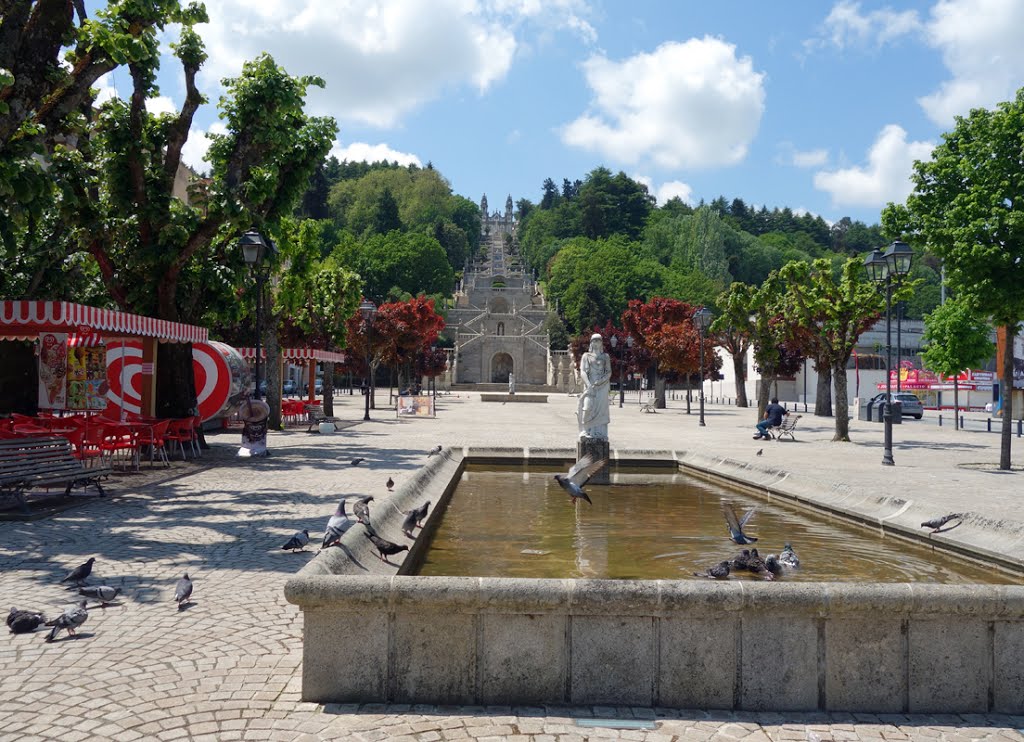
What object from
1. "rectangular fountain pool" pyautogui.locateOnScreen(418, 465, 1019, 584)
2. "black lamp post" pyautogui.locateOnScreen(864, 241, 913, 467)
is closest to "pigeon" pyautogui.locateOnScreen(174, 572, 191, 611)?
"rectangular fountain pool" pyautogui.locateOnScreen(418, 465, 1019, 584)

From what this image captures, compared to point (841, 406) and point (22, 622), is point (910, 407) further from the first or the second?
point (22, 622)

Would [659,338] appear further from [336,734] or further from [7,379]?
[336,734]

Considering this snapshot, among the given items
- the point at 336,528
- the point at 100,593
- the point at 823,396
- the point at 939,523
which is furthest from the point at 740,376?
the point at 100,593

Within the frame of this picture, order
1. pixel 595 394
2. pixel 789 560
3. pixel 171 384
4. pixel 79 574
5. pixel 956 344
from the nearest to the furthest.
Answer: pixel 79 574 → pixel 789 560 → pixel 595 394 → pixel 171 384 → pixel 956 344

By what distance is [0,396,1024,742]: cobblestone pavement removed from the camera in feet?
12.6

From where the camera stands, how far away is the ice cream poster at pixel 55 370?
18.7 m

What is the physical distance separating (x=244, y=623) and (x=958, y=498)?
9.98m

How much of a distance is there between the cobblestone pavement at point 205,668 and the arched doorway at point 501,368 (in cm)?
7877

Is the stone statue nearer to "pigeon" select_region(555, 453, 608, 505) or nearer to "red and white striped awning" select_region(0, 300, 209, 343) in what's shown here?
"pigeon" select_region(555, 453, 608, 505)

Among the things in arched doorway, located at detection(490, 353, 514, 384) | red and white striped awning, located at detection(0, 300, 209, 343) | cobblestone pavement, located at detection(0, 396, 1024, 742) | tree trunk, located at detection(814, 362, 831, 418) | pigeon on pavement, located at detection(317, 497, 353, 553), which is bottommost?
cobblestone pavement, located at detection(0, 396, 1024, 742)

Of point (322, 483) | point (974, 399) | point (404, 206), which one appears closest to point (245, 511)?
point (322, 483)

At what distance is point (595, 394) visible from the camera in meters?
12.1

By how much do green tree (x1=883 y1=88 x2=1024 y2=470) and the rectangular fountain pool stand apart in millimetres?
7608

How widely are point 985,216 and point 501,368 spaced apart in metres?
74.6
